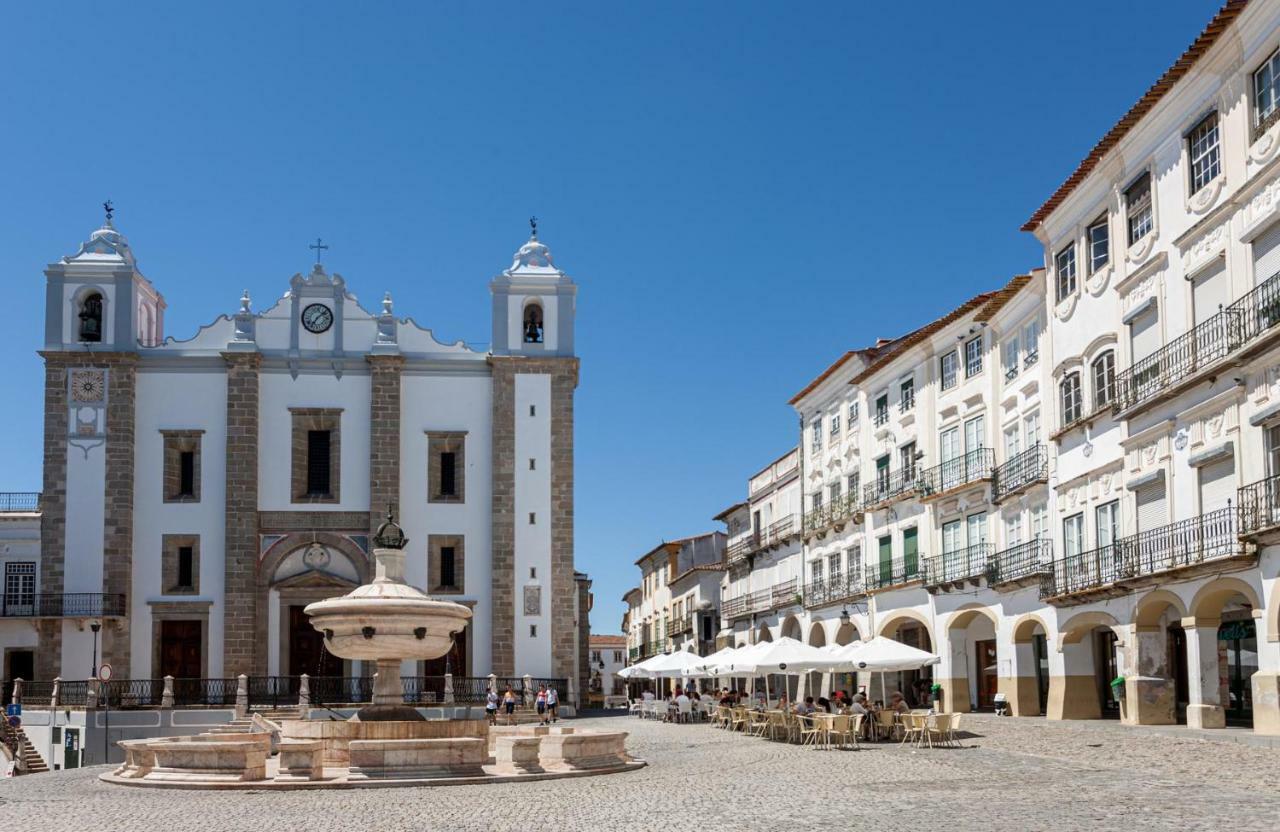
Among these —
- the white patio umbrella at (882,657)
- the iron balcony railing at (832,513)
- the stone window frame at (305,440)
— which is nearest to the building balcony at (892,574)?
the iron balcony railing at (832,513)

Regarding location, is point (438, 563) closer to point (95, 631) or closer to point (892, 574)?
point (95, 631)

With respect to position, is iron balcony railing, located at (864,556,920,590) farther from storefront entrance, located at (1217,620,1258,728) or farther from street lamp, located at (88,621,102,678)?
street lamp, located at (88,621,102,678)

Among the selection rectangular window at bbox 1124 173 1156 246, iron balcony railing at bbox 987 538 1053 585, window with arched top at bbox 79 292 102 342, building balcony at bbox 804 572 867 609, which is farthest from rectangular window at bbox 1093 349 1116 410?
window with arched top at bbox 79 292 102 342

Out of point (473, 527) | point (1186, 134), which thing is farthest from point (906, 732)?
point (473, 527)

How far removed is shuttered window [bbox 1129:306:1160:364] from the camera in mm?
26375

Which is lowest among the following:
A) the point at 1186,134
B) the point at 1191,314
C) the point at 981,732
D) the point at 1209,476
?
the point at 981,732

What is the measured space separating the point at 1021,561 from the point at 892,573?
7937 millimetres

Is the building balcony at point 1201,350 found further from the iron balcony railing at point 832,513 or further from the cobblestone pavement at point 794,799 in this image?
the iron balcony railing at point 832,513

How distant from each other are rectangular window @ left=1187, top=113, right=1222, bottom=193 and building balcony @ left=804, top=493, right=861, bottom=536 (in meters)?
19.6

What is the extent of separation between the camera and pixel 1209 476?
79.4 ft

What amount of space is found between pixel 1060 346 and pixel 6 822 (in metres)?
22.5

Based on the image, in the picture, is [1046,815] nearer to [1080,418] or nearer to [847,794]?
[847,794]

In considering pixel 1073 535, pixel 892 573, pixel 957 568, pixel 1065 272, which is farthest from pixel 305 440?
pixel 1073 535

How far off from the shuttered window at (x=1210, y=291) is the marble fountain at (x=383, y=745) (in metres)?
11.6
